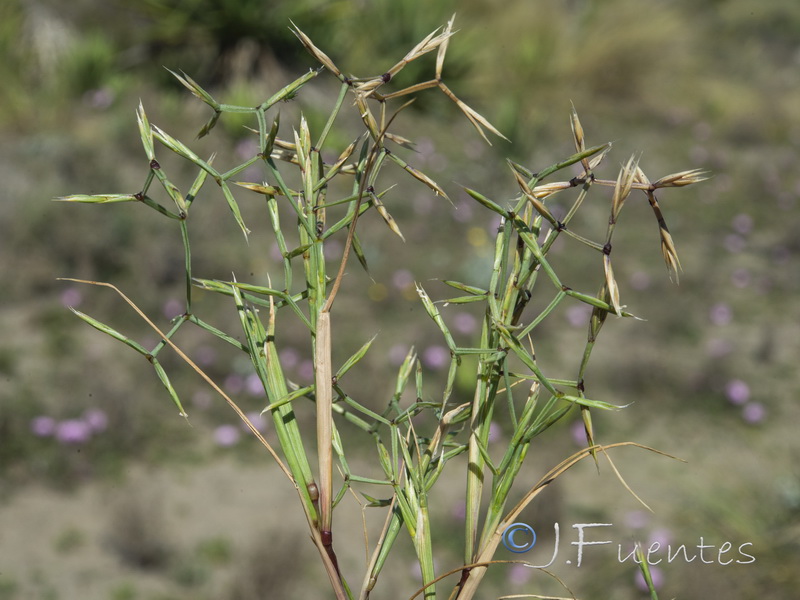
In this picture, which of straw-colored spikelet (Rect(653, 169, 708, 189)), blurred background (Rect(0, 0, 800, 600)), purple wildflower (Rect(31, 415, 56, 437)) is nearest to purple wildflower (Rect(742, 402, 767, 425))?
blurred background (Rect(0, 0, 800, 600))

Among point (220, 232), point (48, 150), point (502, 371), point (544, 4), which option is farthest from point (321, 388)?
point (544, 4)

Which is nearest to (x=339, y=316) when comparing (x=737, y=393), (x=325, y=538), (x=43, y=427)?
(x=43, y=427)

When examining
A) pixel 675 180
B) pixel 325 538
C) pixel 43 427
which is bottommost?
pixel 43 427

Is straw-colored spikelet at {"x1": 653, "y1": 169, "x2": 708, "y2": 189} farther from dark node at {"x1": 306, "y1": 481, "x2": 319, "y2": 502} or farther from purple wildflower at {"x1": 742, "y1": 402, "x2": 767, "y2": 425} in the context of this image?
purple wildflower at {"x1": 742, "y1": 402, "x2": 767, "y2": 425}

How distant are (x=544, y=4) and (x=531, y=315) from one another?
5.80 metres

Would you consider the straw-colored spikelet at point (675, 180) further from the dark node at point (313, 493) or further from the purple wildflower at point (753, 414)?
the purple wildflower at point (753, 414)

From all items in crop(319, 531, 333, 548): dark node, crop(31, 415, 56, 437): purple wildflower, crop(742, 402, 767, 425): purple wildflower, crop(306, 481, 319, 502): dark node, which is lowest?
crop(742, 402, 767, 425): purple wildflower

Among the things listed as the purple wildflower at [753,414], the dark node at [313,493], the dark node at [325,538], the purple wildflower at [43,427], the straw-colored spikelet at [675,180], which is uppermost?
the straw-colored spikelet at [675,180]

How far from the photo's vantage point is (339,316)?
3.68 metres

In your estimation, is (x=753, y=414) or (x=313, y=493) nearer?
(x=313, y=493)

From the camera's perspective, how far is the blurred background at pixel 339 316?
2.31m

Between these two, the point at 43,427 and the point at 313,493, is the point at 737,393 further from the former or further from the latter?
the point at 313,493

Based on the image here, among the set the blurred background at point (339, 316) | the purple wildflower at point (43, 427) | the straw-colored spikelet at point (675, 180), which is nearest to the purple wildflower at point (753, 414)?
the blurred background at point (339, 316)

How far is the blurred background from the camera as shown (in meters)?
2.31
